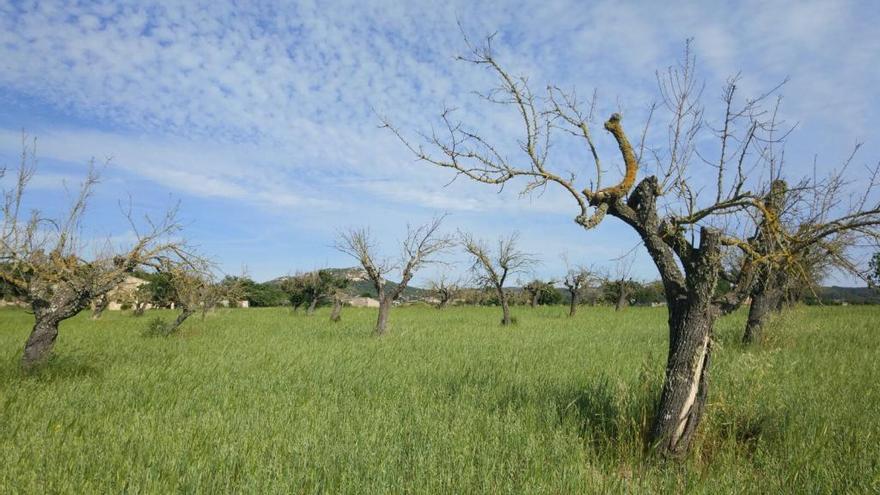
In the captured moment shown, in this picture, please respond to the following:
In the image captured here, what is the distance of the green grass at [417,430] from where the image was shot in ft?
13.7

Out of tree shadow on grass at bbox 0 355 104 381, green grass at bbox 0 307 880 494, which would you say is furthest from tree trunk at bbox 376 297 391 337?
tree shadow on grass at bbox 0 355 104 381

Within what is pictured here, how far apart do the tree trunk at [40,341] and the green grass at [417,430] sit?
368 millimetres

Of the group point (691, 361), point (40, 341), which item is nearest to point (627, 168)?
point (691, 361)

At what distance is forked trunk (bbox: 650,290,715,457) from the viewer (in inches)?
194

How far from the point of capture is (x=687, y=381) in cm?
495

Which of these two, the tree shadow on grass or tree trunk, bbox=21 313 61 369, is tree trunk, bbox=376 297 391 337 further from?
tree trunk, bbox=21 313 61 369

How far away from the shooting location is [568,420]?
19.0 ft

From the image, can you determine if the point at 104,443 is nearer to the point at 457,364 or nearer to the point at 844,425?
the point at 457,364

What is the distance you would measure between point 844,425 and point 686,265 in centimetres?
294

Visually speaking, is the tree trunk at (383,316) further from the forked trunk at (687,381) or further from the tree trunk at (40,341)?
the forked trunk at (687,381)

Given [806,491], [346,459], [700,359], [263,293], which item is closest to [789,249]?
[700,359]

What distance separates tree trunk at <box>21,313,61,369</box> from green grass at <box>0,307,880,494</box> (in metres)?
0.37

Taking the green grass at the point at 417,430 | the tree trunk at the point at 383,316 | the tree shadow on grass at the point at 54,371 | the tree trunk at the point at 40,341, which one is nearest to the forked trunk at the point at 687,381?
the green grass at the point at 417,430

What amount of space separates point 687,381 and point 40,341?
36.7ft
